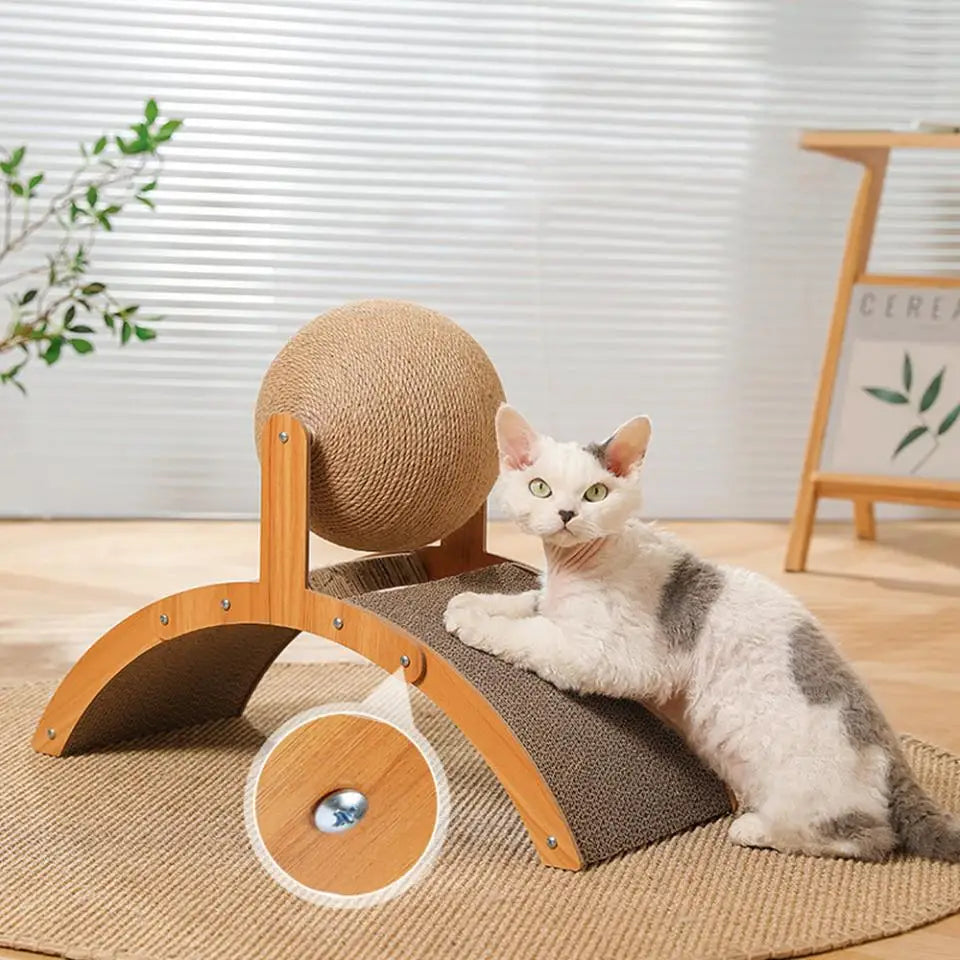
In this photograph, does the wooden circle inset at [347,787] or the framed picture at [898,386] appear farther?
the framed picture at [898,386]

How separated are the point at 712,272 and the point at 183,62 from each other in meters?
1.44

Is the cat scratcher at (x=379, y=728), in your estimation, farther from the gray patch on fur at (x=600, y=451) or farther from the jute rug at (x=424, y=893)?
the gray patch on fur at (x=600, y=451)

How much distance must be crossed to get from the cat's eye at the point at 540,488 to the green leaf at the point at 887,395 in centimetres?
167

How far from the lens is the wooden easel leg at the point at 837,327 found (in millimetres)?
3068

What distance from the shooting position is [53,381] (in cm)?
359

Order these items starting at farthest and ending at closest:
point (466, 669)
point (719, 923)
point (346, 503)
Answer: point (346, 503) < point (466, 669) < point (719, 923)

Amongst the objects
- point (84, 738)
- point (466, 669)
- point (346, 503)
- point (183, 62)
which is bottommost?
Answer: point (84, 738)

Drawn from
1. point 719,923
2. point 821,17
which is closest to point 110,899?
point 719,923

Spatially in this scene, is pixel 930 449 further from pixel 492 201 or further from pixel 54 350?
pixel 54 350

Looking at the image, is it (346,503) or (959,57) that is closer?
(346,503)

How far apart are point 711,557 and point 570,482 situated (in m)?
1.65

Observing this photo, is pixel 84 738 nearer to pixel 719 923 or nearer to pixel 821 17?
pixel 719 923

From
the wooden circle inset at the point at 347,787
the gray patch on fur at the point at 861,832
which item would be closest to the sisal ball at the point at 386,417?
the wooden circle inset at the point at 347,787

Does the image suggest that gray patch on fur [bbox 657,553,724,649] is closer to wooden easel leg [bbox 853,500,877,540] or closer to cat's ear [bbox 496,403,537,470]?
cat's ear [bbox 496,403,537,470]
